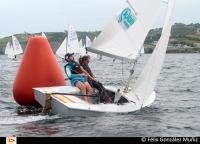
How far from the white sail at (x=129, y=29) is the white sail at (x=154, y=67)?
0.56m

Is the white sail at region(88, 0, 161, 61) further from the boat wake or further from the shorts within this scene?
the boat wake

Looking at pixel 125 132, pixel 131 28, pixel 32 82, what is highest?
pixel 131 28

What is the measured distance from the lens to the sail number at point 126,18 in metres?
12.2

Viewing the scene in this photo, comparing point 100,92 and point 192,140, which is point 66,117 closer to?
point 100,92

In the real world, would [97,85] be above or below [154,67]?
below

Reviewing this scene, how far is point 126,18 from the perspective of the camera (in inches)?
483

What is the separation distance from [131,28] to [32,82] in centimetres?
286

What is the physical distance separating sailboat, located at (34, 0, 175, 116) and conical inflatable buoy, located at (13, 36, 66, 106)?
879 mm

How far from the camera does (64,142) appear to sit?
22.3ft

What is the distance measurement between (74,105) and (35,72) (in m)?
2.21

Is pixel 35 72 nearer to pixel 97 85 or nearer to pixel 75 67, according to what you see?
pixel 75 67

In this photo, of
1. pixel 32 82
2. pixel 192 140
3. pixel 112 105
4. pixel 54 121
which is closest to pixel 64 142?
pixel 192 140

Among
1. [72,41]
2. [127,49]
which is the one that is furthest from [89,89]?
[72,41]

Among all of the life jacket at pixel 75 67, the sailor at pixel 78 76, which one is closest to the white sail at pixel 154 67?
the sailor at pixel 78 76
